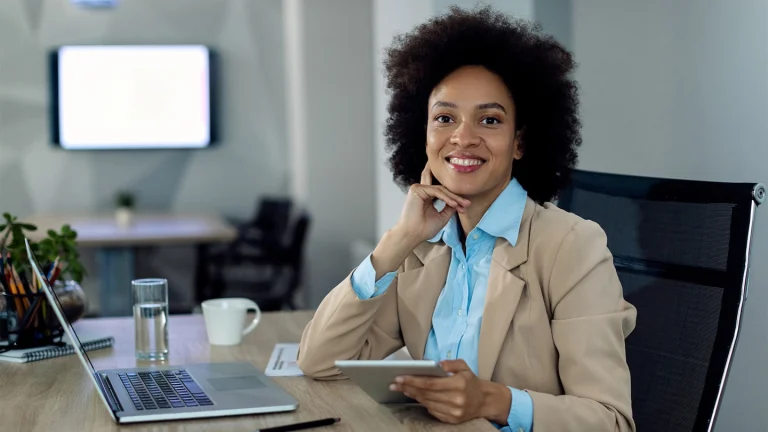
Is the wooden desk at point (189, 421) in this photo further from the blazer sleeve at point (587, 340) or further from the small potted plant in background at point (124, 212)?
the small potted plant in background at point (124, 212)

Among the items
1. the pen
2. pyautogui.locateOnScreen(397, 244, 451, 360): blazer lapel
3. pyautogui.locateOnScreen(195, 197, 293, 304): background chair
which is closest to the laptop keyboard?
the pen

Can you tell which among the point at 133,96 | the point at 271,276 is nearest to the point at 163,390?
the point at 271,276

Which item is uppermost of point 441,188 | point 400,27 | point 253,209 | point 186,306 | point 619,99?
point 400,27

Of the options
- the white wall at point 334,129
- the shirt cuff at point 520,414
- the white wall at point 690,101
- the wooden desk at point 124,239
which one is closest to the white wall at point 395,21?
the white wall at point 690,101

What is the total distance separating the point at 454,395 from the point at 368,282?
0.36 metres

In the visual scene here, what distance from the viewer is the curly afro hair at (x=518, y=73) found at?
171cm

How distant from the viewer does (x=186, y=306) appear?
6.34m

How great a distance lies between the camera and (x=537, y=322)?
1.53 meters

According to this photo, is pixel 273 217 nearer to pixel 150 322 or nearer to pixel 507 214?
pixel 150 322

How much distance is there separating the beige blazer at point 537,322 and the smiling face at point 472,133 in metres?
0.10

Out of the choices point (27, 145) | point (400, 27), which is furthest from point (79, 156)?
point (400, 27)

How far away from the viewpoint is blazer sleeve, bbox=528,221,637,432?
1.39 meters

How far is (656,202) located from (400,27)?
1.79m

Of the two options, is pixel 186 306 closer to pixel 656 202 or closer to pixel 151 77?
pixel 151 77
